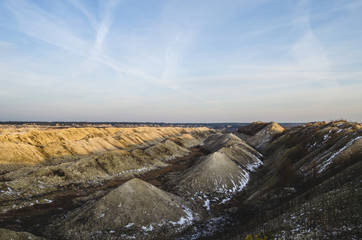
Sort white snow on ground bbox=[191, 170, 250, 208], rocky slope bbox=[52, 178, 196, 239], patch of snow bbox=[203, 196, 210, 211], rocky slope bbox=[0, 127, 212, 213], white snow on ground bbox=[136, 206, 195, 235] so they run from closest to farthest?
1. rocky slope bbox=[52, 178, 196, 239]
2. white snow on ground bbox=[136, 206, 195, 235]
3. patch of snow bbox=[203, 196, 210, 211]
4. white snow on ground bbox=[191, 170, 250, 208]
5. rocky slope bbox=[0, 127, 212, 213]

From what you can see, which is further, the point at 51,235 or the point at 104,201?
the point at 104,201

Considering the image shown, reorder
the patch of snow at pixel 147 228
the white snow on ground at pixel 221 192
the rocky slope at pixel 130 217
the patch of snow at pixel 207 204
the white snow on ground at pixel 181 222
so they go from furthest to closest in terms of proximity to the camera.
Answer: the white snow on ground at pixel 221 192 < the patch of snow at pixel 207 204 < the white snow on ground at pixel 181 222 < the patch of snow at pixel 147 228 < the rocky slope at pixel 130 217

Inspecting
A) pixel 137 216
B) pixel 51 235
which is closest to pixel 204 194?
pixel 137 216

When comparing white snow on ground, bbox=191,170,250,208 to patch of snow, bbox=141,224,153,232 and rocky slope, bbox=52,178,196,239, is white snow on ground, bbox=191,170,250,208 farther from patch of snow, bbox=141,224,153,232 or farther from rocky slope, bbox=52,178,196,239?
patch of snow, bbox=141,224,153,232

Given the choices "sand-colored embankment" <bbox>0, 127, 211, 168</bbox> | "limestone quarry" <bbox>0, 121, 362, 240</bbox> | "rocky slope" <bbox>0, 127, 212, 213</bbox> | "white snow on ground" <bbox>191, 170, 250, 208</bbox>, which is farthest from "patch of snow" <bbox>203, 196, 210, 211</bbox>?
"sand-colored embankment" <bbox>0, 127, 211, 168</bbox>

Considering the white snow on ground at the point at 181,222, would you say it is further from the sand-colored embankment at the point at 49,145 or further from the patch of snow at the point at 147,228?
the sand-colored embankment at the point at 49,145

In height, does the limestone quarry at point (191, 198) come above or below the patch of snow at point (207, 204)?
above

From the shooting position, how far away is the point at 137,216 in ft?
80.0

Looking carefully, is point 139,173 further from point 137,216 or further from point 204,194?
point 137,216

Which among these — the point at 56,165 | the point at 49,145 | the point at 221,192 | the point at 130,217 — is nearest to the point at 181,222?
the point at 130,217

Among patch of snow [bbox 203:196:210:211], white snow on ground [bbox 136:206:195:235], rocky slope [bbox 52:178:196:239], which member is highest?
rocky slope [bbox 52:178:196:239]

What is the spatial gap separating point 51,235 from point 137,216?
9.04 metres

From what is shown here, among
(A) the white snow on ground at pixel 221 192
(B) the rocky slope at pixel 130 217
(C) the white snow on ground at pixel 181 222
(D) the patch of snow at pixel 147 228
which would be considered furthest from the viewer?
(A) the white snow on ground at pixel 221 192

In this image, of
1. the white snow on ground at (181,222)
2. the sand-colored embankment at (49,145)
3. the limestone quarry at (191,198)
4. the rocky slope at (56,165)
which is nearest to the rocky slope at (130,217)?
the white snow on ground at (181,222)
